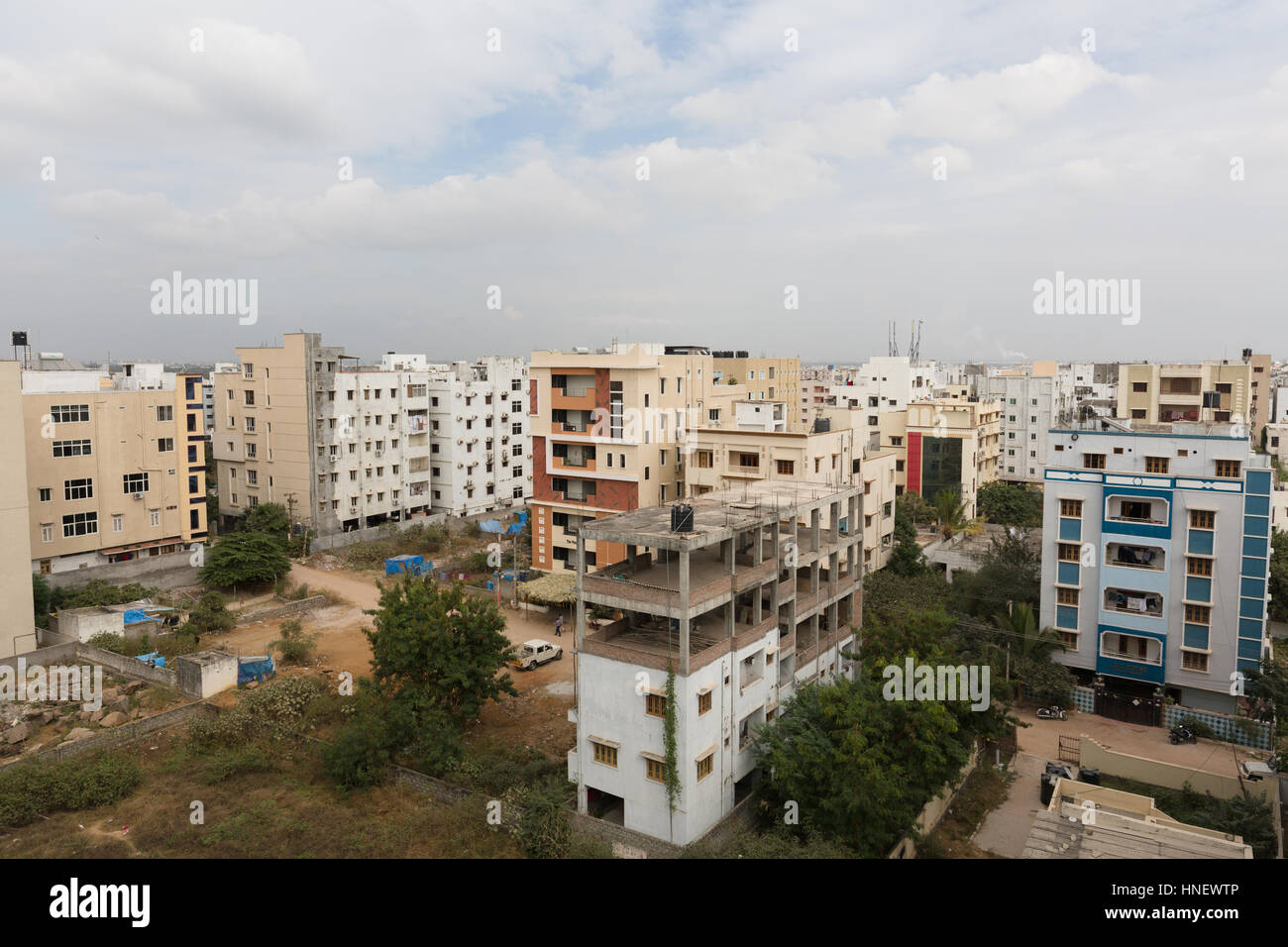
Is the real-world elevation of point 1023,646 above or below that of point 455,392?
below

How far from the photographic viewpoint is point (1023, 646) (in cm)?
2653

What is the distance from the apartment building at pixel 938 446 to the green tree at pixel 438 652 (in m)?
32.4

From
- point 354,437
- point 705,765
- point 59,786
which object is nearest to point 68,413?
point 354,437

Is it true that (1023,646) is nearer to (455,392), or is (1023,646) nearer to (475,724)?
(475,724)

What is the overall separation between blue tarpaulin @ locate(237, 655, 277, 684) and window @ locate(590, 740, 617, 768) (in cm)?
1412

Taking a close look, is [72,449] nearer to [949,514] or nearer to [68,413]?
[68,413]

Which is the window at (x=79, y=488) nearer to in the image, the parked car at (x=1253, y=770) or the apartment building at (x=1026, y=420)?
the parked car at (x=1253, y=770)

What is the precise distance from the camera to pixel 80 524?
35.0 meters

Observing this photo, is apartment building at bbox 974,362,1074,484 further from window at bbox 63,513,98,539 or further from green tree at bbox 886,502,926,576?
window at bbox 63,513,98,539

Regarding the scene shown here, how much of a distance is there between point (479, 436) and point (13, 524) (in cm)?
2805

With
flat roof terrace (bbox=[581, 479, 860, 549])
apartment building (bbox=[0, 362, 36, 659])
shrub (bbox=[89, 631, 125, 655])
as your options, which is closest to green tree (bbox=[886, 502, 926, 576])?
flat roof terrace (bbox=[581, 479, 860, 549])

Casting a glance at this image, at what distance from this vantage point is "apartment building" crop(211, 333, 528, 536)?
145 ft
